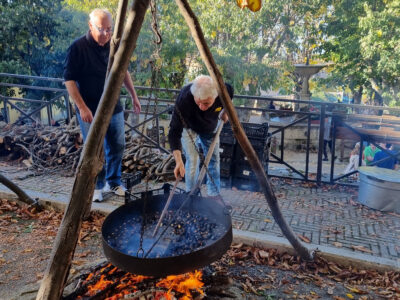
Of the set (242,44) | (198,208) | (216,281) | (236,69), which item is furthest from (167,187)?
(242,44)

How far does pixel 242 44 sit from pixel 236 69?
61.3 inches

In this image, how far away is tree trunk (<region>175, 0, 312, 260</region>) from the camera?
230 centimetres

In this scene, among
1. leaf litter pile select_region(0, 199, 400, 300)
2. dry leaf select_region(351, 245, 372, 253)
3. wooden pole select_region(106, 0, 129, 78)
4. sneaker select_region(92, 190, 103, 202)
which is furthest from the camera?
sneaker select_region(92, 190, 103, 202)

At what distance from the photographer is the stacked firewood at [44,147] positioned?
6.71 m

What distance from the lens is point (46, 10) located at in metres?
12.9

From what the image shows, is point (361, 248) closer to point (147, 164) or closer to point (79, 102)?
point (79, 102)

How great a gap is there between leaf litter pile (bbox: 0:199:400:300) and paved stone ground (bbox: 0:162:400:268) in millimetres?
337

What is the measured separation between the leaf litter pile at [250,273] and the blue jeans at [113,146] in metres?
0.99

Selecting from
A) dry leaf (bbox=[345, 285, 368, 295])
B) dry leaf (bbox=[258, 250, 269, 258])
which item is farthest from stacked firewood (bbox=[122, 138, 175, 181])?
dry leaf (bbox=[345, 285, 368, 295])

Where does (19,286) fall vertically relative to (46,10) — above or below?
below

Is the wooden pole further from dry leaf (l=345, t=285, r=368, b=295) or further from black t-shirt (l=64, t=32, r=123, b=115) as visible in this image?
dry leaf (l=345, t=285, r=368, b=295)

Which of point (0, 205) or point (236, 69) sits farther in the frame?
point (236, 69)

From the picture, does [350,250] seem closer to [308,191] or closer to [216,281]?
[216,281]

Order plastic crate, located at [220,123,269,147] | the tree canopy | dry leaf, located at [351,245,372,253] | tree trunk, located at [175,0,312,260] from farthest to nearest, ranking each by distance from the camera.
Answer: the tree canopy < plastic crate, located at [220,123,269,147] < dry leaf, located at [351,245,372,253] < tree trunk, located at [175,0,312,260]
